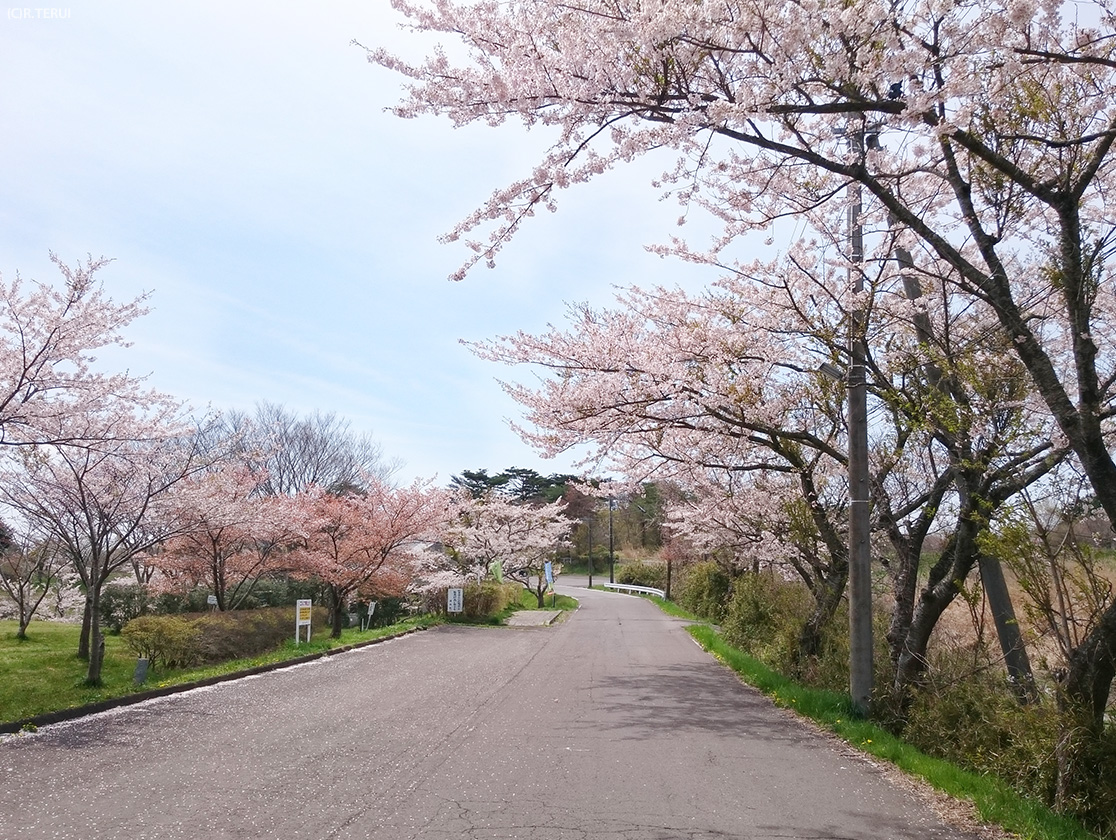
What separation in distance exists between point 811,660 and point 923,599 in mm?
4583

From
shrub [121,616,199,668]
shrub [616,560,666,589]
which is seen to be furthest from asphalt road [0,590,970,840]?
shrub [616,560,666,589]

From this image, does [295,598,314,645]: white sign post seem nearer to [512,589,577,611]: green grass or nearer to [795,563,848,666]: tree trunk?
[795,563,848,666]: tree trunk

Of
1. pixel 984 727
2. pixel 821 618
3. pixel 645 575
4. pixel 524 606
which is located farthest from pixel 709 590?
pixel 645 575

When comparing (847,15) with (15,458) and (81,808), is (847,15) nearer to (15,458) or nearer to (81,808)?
(81,808)

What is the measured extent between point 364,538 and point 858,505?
15975 mm

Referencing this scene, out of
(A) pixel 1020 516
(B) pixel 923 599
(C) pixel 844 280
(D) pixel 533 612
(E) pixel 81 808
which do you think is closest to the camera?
(E) pixel 81 808

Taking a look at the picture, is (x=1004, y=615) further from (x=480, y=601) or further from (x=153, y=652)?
(x=480, y=601)

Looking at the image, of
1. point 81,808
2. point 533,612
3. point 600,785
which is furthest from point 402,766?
point 533,612

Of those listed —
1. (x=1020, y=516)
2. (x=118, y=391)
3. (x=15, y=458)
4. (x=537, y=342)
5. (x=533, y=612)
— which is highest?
(x=537, y=342)

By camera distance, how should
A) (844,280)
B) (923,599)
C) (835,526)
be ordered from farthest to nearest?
(835,526) < (844,280) < (923,599)

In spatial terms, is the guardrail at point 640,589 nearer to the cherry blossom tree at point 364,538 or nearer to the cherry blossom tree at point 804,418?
the cherry blossom tree at point 364,538

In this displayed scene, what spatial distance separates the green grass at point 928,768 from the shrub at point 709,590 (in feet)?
45.4

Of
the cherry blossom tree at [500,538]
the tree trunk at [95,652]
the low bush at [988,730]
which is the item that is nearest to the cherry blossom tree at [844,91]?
the low bush at [988,730]

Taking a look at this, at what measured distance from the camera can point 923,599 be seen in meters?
8.48
